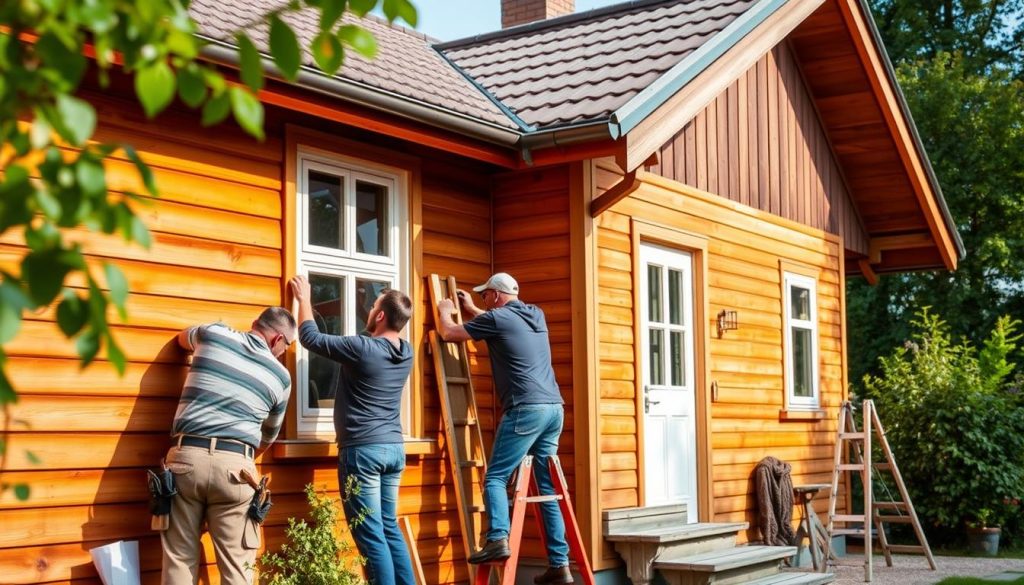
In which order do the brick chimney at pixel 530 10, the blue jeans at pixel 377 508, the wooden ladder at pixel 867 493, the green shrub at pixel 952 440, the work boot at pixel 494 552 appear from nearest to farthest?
1. the blue jeans at pixel 377 508
2. the work boot at pixel 494 552
3. the wooden ladder at pixel 867 493
4. the brick chimney at pixel 530 10
5. the green shrub at pixel 952 440

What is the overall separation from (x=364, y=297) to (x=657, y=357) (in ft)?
8.93

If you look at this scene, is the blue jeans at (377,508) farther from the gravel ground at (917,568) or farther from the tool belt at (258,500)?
the gravel ground at (917,568)

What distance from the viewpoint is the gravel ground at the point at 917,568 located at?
10.4 meters

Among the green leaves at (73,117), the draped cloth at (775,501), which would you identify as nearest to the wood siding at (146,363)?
the green leaves at (73,117)

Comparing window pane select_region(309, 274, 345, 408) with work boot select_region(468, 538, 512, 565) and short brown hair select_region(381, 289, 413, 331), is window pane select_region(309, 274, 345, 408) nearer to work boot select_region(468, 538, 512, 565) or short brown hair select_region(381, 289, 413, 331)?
short brown hair select_region(381, 289, 413, 331)

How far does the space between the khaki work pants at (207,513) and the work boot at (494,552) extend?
1.54 m

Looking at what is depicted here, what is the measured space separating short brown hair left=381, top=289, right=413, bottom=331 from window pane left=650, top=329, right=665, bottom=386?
2.87 meters

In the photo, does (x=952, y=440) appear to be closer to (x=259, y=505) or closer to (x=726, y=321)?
(x=726, y=321)

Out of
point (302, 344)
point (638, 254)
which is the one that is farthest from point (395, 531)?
point (638, 254)

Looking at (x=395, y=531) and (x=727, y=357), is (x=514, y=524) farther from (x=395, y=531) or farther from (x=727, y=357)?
(x=727, y=357)

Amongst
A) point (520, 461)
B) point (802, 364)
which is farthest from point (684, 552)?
point (802, 364)

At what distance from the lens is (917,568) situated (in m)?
11.4

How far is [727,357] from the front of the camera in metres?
10.4

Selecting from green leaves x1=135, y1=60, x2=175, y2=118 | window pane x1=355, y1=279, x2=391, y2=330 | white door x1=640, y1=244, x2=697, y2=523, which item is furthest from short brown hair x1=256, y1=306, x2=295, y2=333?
green leaves x1=135, y1=60, x2=175, y2=118
